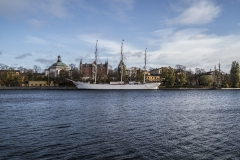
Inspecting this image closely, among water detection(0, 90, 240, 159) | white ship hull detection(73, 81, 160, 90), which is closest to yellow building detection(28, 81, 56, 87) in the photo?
white ship hull detection(73, 81, 160, 90)

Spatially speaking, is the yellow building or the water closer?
the water

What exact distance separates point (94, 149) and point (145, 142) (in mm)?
4205

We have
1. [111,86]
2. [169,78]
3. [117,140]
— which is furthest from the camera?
[169,78]

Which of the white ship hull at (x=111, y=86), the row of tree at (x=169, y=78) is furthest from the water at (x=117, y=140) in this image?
the row of tree at (x=169, y=78)

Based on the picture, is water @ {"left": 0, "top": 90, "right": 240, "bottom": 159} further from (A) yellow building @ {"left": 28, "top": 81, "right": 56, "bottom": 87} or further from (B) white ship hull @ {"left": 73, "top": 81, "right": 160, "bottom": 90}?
(A) yellow building @ {"left": 28, "top": 81, "right": 56, "bottom": 87}

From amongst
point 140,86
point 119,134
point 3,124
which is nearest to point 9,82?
point 140,86

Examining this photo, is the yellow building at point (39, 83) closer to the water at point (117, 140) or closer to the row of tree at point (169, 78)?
the row of tree at point (169, 78)

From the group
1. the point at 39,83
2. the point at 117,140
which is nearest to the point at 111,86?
the point at 39,83

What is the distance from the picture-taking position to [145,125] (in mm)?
26562

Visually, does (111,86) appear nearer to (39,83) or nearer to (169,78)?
(169,78)

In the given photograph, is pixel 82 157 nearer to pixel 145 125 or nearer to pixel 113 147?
pixel 113 147

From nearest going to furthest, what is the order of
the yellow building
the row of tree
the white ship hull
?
the white ship hull, the row of tree, the yellow building

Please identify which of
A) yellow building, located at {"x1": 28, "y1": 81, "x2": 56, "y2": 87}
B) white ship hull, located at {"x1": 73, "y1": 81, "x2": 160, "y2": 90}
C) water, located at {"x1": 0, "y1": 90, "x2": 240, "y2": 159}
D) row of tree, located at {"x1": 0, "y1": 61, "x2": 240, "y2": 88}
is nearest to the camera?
water, located at {"x1": 0, "y1": 90, "x2": 240, "y2": 159}

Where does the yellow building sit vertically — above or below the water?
above
